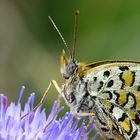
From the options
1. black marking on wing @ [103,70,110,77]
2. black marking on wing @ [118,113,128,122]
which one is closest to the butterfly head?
black marking on wing @ [103,70,110,77]

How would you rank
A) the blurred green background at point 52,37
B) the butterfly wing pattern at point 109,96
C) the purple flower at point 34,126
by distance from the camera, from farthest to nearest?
the blurred green background at point 52,37, the butterfly wing pattern at point 109,96, the purple flower at point 34,126

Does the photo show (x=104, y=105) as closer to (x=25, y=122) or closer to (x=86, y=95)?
(x=86, y=95)

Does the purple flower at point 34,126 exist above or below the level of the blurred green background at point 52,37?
below

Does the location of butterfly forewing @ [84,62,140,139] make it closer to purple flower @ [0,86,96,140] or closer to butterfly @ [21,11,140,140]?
butterfly @ [21,11,140,140]

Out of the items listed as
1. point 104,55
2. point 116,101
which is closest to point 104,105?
point 116,101

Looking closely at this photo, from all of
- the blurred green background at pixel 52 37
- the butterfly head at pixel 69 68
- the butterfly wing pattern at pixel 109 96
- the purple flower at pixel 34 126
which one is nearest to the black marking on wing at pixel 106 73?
the butterfly wing pattern at pixel 109 96

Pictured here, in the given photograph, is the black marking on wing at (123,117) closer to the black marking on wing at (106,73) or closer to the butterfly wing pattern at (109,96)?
the butterfly wing pattern at (109,96)

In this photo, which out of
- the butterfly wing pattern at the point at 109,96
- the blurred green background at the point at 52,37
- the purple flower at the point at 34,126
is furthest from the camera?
the blurred green background at the point at 52,37
